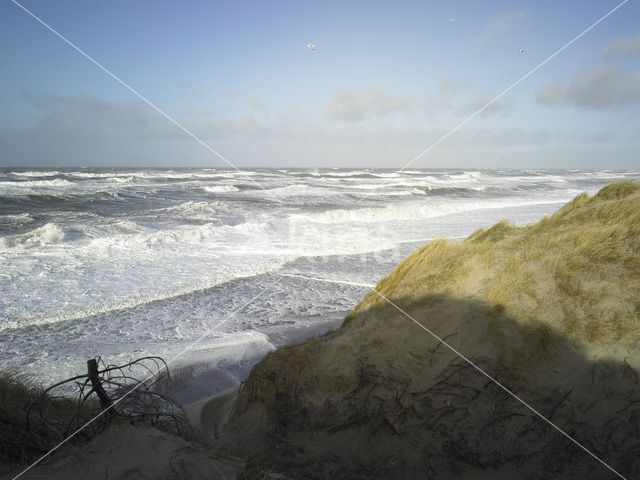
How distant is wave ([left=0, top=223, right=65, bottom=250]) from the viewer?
11758 millimetres

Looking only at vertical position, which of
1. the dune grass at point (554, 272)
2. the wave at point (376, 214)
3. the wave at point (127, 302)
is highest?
the dune grass at point (554, 272)

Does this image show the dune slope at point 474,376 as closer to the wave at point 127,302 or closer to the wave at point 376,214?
the wave at point 127,302

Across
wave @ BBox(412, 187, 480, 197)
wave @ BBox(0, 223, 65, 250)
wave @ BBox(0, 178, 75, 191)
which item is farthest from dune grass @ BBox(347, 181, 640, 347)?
wave @ BBox(0, 178, 75, 191)

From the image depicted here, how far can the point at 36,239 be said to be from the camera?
12297 mm

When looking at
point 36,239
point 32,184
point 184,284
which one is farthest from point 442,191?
point 32,184

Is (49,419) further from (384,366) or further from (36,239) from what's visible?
(36,239)

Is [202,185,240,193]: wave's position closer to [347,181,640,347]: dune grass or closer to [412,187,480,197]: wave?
[412,187,480,197]: wave

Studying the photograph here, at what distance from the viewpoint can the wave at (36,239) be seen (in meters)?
11.8

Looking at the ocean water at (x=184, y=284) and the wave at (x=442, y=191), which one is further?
the wave at (x=442, y=191)

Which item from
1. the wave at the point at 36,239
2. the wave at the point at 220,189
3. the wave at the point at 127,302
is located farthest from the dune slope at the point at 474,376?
the wave at the point at 220,189

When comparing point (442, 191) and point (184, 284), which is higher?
point (442, 191)

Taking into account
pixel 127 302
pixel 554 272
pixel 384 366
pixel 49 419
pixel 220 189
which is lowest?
pixel 127 302

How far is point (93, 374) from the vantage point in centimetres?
289

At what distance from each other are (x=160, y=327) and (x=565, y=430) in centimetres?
→ 628
